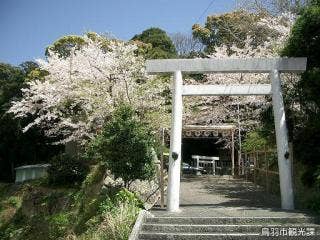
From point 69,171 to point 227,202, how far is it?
242 inches

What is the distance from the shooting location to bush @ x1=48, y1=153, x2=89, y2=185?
16609 mm

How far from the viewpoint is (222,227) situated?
10.1 meters

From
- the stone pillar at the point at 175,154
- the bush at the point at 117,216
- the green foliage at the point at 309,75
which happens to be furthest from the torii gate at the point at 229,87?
the bush at the point at 117,216

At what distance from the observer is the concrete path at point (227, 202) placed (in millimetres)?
11227

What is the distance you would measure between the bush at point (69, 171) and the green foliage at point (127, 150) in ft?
14.0

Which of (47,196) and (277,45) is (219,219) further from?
(277,45)

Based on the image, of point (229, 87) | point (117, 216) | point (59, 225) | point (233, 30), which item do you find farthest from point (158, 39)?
point (117, 216)

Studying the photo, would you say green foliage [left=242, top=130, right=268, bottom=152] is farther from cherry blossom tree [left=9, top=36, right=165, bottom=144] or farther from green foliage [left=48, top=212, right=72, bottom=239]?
green foliage [left=48, top=212, right=72, bottom=239]

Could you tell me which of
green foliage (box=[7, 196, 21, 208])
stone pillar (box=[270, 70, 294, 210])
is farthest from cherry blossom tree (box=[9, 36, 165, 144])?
stone pillar (box=[270, 70, 294, 210])

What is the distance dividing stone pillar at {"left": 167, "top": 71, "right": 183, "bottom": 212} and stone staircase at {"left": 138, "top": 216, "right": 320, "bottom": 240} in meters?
Result: 1.31

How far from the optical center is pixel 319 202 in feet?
38.0

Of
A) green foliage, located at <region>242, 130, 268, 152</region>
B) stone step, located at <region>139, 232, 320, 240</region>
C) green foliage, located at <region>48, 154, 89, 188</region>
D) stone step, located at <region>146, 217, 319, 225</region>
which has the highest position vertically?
green foliage, located at <region>242, 130, 268, 152</region>

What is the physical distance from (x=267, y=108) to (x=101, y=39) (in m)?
9.20

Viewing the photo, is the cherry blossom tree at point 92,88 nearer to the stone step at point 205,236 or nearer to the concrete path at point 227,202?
the concrete path at point 227,202
